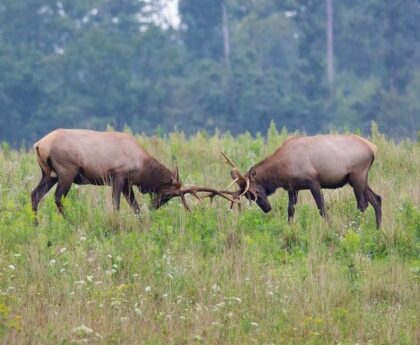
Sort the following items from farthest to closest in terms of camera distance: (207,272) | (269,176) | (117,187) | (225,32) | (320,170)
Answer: (225,32), (269,176), (320,170), (117,187), (207,272)

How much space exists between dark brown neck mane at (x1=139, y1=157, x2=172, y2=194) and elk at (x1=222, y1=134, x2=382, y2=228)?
2.59 feet

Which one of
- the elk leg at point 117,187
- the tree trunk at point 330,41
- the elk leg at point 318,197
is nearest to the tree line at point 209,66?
the tree trunk at point 330,41

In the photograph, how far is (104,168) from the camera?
14977 mm

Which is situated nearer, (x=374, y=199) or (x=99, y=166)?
(x=99, y=166)

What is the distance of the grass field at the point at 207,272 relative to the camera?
11.0 metres

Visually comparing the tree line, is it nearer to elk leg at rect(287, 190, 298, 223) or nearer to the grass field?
elk leg at rect(287, 190, 298, 223)

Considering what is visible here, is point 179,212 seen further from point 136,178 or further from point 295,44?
point 295,44

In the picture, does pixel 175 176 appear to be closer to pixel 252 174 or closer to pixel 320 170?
pixel 252 174

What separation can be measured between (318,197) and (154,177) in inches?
76.7

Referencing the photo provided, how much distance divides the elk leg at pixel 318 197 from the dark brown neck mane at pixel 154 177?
1692 mm

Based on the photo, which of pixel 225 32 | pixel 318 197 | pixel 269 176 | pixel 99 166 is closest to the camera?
pixel 99 166

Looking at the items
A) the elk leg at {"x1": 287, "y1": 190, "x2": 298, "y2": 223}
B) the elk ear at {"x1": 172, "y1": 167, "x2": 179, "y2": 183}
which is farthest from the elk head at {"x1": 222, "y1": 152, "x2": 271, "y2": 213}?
the elk ear at {"x1": 172, "y1": 167, "x2": 179, "y2": 183}

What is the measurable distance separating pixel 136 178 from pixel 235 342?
5055 millimetres

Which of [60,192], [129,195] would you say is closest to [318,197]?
[129,195]
